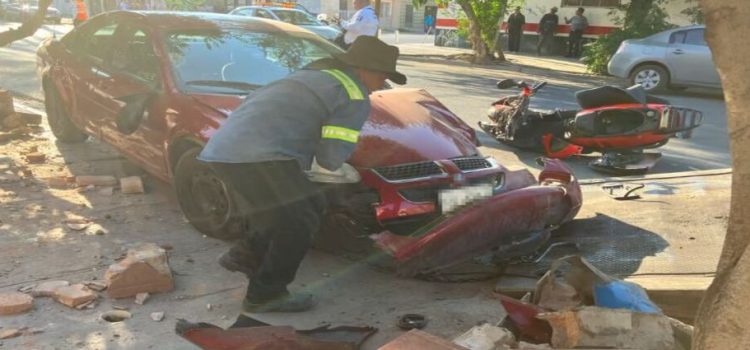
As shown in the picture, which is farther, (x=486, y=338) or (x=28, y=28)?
(x=28, y=28)

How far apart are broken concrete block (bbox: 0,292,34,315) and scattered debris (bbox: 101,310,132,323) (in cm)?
42

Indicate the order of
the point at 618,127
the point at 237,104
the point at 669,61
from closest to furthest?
the point at 237,104 < the point at 618,127 < the point at 669,61

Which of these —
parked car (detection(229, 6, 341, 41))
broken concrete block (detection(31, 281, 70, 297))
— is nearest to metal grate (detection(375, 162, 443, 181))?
broken concrete block (detection(31, 281, 70, 297))

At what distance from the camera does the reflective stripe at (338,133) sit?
3.25m

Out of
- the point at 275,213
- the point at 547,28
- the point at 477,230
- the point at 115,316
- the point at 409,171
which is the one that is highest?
the point at 547,28

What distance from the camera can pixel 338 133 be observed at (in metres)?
3.25

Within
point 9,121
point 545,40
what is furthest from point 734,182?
point 545,40

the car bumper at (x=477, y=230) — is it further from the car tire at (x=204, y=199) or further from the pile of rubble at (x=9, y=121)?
the pile of rubble at (x=9, y=121)

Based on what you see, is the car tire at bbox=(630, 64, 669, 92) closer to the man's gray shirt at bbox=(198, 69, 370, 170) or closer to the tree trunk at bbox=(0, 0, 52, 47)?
the tree trunk at bbox=(0, 0, 52, 47)

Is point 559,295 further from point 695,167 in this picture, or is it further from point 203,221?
point 695,167

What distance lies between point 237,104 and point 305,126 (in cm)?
140

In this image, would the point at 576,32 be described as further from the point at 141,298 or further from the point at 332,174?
the point at 141,298

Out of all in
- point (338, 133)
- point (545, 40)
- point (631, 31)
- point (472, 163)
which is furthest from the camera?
point (545, 40)

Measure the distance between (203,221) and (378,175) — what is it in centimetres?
147
